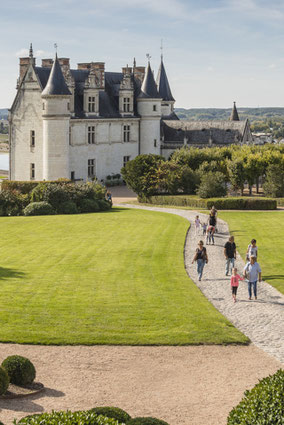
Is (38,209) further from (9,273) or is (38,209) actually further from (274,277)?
(274,277)

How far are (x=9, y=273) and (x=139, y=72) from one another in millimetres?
53895

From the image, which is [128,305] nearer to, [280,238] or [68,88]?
[280,238]

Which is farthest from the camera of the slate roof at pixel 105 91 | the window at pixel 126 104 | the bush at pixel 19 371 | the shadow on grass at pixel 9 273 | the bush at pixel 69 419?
the window at pixel 126 104

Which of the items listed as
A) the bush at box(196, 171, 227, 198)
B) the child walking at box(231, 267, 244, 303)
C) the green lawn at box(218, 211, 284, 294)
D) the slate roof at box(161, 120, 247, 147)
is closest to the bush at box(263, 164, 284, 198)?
the bush at box(196, 171, 227, 198)

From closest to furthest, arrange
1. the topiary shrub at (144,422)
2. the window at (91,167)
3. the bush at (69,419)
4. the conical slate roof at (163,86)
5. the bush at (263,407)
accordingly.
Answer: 1. the bush at (69,419)
2. the bush at (263,407)
3. the topiary shrub at (144,422)
4. the window at (91,167)
5. the conical slate roof at (163,86)

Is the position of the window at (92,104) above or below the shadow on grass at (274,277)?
above

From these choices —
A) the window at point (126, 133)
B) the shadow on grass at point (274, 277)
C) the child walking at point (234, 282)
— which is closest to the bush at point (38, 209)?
the shadow on grass at point (274, 277)

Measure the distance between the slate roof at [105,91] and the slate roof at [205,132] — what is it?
699 cm

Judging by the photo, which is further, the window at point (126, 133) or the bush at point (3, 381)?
the window at point (126, 133)

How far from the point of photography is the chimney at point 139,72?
7588 centimetres

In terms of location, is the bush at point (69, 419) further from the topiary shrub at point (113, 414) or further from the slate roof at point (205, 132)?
the slate roof at point (205, 132)

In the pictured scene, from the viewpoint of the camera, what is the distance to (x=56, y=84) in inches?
2375

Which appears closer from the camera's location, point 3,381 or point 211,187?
point 3,381

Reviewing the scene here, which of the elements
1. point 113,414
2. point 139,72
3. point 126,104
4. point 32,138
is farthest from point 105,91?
point 113,414
